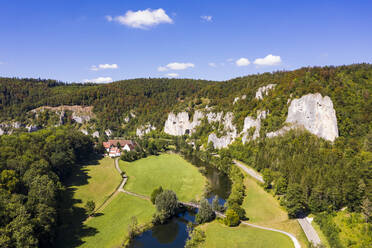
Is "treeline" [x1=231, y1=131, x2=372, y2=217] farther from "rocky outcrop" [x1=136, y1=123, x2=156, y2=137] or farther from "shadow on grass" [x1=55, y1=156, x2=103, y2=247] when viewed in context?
"rocky outcrop" [x1=136, y1=123, x2=156, y2=137]

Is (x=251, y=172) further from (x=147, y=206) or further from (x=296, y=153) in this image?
(x=147, y=206)

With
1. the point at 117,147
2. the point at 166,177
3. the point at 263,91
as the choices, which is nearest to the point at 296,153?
the point at 166,177

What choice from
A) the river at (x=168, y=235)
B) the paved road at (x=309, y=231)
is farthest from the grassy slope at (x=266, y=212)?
the river at (x=168, y=235)

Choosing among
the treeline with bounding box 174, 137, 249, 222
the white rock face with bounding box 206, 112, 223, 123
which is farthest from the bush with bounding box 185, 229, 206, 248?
the white rock face with bounding box 206, 112, 223, 123

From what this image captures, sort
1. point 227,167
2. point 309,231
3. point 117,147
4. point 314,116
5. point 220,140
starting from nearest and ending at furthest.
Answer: point 309,231
point 314,116
point 227,167
point 117,147
point 220,140

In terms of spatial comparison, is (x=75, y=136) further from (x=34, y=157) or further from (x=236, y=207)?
(x=236, y=207)

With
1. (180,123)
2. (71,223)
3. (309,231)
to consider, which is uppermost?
(180,123)
